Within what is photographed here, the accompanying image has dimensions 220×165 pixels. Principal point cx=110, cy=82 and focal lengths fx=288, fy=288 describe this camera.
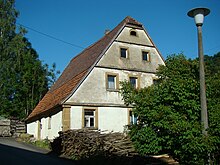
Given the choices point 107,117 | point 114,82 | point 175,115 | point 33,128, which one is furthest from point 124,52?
point 175,115

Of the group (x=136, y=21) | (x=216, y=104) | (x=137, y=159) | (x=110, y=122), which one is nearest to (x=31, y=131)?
(x=110, y=122)

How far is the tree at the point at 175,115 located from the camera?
9.22 metres

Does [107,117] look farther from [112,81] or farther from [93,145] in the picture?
[93,145]

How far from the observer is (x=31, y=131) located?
97.2ft

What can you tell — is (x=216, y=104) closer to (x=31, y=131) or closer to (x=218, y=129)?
(x=218, y=129)

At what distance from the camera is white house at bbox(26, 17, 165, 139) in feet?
65.7

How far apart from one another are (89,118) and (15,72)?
21.1m

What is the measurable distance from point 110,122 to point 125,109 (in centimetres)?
164

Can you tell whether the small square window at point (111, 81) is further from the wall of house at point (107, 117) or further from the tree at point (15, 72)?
the tree at point (15, 72)

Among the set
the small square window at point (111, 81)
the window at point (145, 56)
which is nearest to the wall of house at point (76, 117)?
the small square window at point (111, 81)

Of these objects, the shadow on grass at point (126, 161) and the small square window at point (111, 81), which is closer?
the shadow on grass at point (126, 161)

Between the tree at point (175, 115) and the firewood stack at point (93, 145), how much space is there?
540 millimetres

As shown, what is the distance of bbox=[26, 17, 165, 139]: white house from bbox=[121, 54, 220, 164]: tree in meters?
8.06

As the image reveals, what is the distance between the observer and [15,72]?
38.1m
